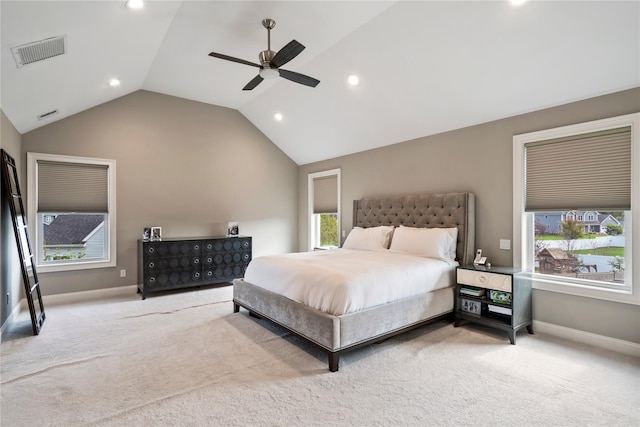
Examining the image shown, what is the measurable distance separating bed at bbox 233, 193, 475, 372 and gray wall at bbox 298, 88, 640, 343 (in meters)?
0.22

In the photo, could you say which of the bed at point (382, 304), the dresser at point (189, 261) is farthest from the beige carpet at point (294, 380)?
the dresser at point (189, 261)

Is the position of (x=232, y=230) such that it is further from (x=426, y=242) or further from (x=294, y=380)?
(x=294, y=380)

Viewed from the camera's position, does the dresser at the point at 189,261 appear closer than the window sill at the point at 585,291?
No

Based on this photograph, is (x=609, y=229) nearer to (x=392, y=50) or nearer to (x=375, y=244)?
(x=375, y=244)

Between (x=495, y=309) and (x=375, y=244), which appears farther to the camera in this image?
(x=375, y=244)

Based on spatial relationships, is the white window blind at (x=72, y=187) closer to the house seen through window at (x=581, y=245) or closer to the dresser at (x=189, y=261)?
the dresser at (x=189, y=261)

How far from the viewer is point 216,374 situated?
263cm

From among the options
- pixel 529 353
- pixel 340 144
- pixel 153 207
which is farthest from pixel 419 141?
pixel 153 207

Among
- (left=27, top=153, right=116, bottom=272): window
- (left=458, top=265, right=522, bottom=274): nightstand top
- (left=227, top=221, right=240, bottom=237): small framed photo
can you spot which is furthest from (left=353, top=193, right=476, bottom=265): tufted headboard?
(left=27, top=153, right=116, bottom=272): window

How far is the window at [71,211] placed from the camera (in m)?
4.59

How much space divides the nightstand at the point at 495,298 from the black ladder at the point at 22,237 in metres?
4.74

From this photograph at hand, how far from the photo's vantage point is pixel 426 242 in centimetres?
416

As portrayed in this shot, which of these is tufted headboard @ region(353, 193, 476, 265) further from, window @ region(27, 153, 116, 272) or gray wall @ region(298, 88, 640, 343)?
window @ region(27, 153, 116, 272)

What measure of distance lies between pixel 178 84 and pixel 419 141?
393cm
